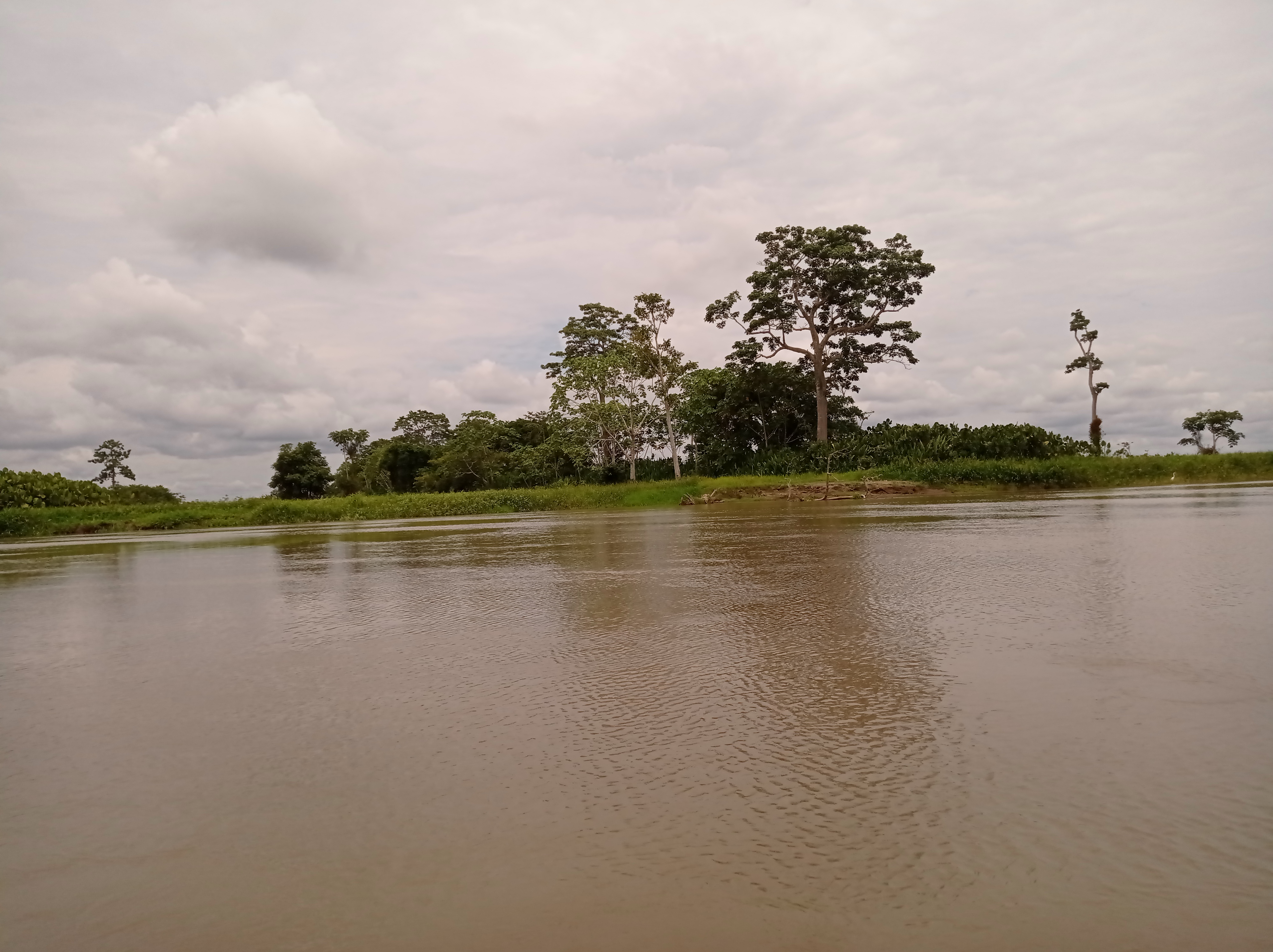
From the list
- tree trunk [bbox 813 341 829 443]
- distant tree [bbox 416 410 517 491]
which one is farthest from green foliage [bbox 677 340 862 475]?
distant tree [bbox 416 410 517 491]

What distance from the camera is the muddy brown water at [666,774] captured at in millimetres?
1897

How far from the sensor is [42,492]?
37562 mm

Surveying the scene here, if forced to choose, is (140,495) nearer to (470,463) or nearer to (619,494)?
(470,463)

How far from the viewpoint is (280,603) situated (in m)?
7.69

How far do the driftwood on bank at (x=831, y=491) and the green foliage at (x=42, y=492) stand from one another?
31.7m

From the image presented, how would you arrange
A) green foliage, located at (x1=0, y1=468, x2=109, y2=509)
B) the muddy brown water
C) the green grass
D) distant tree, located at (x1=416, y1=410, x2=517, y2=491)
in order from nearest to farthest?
the muddy brown water
the green grass
green foliage, located at (x1=0, y1=468, x2=109, y2=509)
distant tree, located at (x1=416, y1=410, x2=517, y2=491)

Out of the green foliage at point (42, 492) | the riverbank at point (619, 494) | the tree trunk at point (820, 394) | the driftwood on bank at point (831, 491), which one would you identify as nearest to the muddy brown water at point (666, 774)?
the driftwood on bank at point (831, 491)

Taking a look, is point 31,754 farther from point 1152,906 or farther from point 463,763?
point 1152,906

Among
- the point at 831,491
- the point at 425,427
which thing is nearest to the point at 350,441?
the point at 425,427

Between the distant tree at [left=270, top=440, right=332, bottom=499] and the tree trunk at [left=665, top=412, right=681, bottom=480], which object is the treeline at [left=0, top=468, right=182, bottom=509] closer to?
the distant tree at [left=270, top=440, right=332, bottom=499]

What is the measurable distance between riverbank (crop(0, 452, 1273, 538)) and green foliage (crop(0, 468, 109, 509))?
1.86 metres

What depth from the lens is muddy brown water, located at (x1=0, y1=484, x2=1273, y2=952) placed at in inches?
74.7

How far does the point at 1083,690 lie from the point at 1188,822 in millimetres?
1330

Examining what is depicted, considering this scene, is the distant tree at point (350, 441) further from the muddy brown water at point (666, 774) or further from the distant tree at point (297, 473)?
the muddy brown water at point (666, 774)
